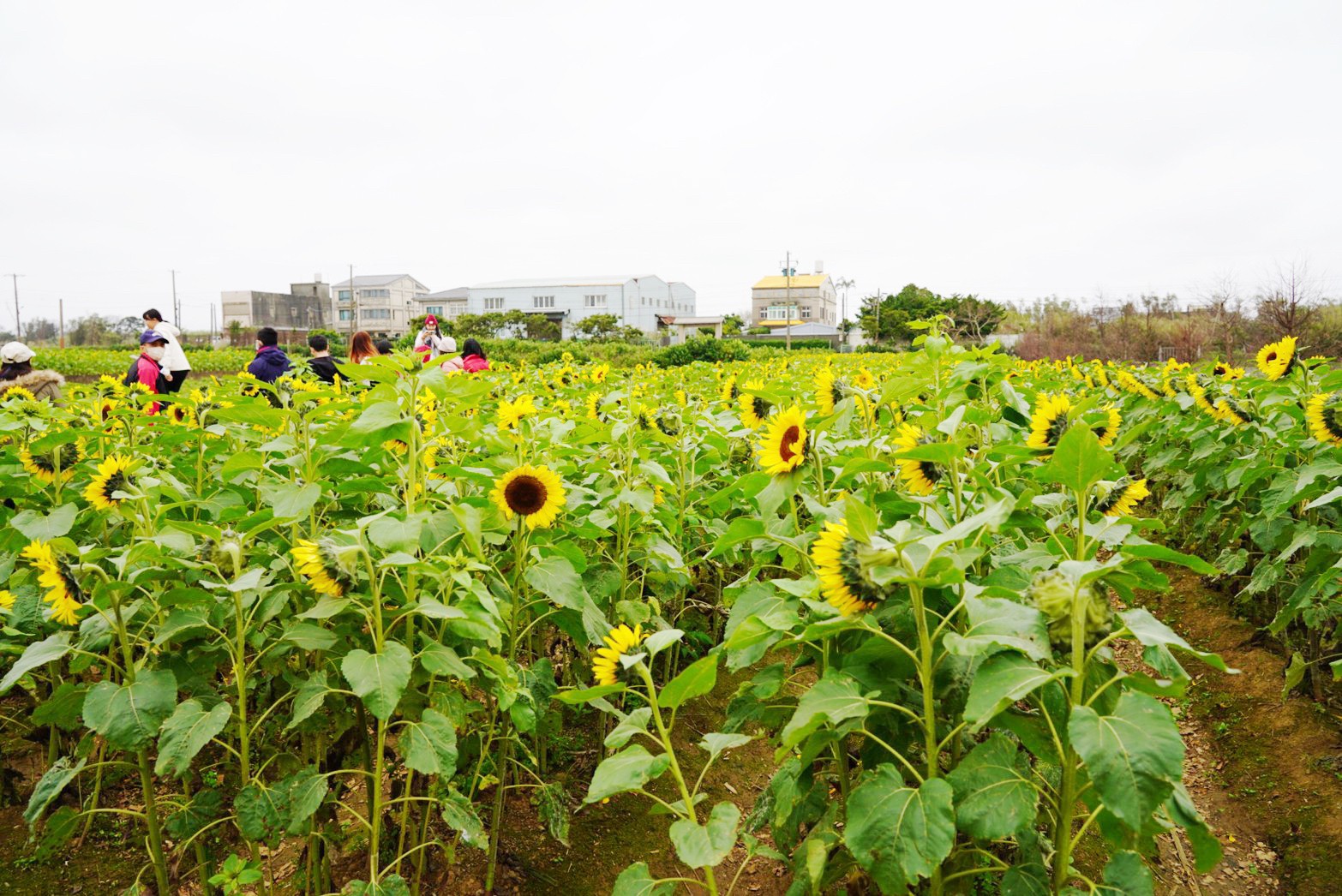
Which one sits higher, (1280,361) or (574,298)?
(574,298)

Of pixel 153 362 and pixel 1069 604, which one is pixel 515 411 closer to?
pixel 1069 604

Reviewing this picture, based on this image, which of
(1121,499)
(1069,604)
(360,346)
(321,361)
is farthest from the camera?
(360,346)

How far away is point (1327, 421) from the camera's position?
9.26ft

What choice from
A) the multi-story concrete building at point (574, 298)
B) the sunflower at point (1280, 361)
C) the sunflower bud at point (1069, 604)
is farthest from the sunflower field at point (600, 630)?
the multi-story concrete building at point (574, 298)

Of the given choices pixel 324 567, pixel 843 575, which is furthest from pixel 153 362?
pixel 843 575

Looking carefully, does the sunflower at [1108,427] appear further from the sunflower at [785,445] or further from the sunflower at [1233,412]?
the sunflower at [1233,412]

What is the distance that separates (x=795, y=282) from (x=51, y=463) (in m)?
93.3

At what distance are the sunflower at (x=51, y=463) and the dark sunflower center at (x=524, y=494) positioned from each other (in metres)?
1.33

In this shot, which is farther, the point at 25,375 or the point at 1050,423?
the point at 25,375

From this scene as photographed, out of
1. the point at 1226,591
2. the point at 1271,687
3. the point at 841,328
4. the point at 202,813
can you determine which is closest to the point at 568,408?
the point at 202,813

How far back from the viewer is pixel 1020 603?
4.52ft

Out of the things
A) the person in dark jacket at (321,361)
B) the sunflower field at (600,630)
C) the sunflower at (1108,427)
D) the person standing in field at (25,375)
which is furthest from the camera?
the person in dark jacket at (321,361)

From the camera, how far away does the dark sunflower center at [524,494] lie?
1.99 metres

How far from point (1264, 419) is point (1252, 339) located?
19.4 metres
